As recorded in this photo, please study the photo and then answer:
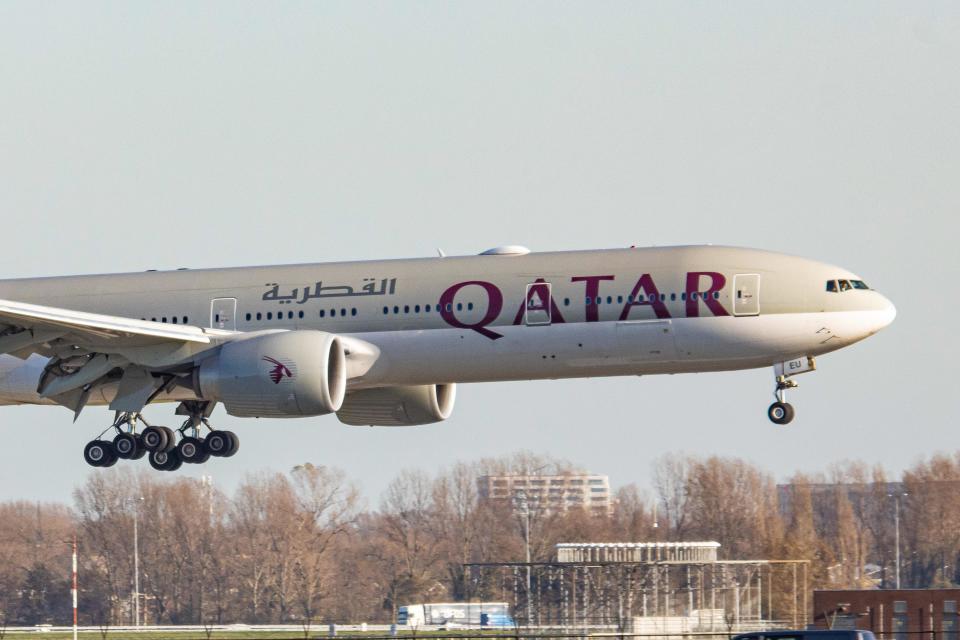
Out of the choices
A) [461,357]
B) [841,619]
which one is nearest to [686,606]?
[841,619]

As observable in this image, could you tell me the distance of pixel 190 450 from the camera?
157 ft

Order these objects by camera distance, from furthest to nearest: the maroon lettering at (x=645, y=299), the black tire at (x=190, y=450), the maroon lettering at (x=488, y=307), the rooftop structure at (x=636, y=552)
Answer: the rooftop structure at (x=636, y=552) → the black tire at (x=190, y=450) → the maroon lettering at (x=488, y=307) → the maroon lettering at (x=645, y=299)

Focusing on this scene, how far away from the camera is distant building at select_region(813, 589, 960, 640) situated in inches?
1970

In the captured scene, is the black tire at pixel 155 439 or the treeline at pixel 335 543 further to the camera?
the treeline at pixel 335 543

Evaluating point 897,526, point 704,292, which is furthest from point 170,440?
point 897,526

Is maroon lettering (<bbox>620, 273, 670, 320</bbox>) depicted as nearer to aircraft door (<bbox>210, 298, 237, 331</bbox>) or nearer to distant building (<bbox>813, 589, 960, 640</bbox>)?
aircraft door (<bbox>210, 298, 237, 331</bbox>)

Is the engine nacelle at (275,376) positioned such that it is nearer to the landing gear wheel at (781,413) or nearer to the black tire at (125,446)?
the black tire at (125,446)

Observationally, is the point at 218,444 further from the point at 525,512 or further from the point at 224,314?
the point at 525,512

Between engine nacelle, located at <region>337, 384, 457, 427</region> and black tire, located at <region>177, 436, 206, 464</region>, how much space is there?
4445 millimetres

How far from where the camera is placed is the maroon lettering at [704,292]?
141ft

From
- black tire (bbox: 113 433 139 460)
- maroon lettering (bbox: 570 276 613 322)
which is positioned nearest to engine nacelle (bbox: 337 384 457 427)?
black tire (bbox: 113 433 139 460)

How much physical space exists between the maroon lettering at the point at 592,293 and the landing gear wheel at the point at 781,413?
5318 millimetres

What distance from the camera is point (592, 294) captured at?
142ft

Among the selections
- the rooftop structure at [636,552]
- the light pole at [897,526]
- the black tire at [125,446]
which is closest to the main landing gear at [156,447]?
the black tire at [125,446]
